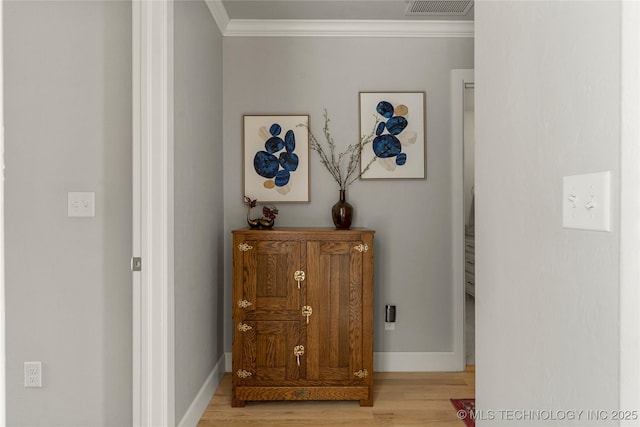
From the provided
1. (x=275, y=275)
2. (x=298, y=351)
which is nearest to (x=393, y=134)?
(x=275, y=275)

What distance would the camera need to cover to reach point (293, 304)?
275 centimetres

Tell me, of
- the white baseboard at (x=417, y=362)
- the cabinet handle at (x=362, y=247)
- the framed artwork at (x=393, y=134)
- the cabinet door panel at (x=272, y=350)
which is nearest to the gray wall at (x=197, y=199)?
the cabinet door panel at (x=272, y=350)

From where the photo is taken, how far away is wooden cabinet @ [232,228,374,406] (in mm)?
2746

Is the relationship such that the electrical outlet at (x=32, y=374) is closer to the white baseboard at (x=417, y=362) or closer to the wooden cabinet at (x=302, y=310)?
the wooden cabinet at (x=302, y=310)

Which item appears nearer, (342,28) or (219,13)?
(219,13)

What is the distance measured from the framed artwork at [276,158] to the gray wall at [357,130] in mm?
62

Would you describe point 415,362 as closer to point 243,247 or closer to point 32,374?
point 243,247

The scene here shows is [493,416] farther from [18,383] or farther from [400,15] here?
[400,15]

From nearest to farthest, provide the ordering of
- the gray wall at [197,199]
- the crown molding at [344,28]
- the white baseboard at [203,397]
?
1. the gray wall at [197,199]
2. the white baseboard at [203,397]
3. the crown molding at [344,28]

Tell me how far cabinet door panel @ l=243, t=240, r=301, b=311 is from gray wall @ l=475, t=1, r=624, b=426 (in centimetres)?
146

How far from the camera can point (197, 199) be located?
2.59 m

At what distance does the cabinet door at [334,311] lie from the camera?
9.02ft

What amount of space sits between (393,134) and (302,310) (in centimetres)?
135

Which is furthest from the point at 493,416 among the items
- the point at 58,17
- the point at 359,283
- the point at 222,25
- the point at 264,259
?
the point at 222,25
